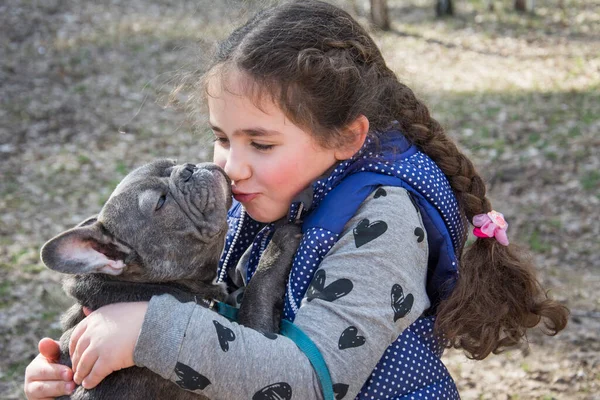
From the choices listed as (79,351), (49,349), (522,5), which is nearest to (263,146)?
(79,351)

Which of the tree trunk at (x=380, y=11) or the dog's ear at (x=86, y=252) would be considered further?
the tree trunk at (x=380, y=11)

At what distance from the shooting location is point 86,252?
3.50 metres

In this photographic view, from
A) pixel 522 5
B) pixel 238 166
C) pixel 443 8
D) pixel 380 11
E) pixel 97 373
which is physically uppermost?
pixel 238 166

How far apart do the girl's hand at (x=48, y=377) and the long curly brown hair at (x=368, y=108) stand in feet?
5.28

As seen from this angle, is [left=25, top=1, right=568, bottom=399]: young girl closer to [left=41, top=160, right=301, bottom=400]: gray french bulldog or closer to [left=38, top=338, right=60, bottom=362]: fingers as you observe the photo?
[left=38, top=338, right=60, bottom=362]: fingers

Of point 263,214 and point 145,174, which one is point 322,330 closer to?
point 263,214

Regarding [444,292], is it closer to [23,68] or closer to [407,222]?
[407,222]

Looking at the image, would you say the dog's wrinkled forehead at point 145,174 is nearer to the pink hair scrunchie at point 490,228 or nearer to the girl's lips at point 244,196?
the girl's lips at point 244,196

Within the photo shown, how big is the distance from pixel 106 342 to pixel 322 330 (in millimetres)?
916

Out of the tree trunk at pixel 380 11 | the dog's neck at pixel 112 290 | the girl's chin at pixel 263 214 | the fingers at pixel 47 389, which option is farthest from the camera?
the tree trunk at pixel 380 11

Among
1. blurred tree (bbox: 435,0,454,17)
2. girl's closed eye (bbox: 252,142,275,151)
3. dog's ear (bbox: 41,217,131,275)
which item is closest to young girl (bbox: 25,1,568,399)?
girl's closed eye (bbox: 252,142,275,151)

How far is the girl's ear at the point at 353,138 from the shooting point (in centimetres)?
365

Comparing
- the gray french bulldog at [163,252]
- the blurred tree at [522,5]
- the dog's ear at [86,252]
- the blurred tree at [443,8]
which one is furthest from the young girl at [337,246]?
the blurred tree at [522,5]

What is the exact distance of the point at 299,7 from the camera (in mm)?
3760
